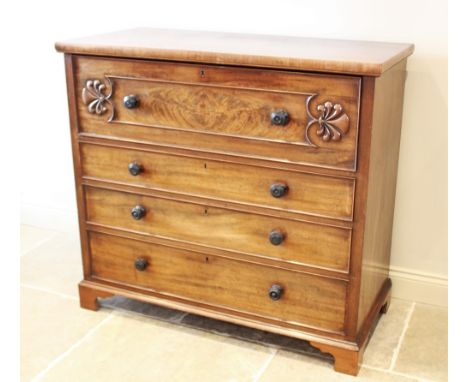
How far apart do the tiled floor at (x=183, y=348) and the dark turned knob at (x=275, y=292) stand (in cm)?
22

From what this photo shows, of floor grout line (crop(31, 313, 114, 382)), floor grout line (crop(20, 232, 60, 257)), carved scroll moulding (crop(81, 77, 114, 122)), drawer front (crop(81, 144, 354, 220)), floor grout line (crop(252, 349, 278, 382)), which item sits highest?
carved scroll moulding (crop(81, 77, 114, 122))

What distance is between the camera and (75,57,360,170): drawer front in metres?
1.78

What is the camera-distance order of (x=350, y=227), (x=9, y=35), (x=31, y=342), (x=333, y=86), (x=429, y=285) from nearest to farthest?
(x=9, y=35)
(x=333, y=86)
(x=350, y=227)
(x=31, y=342)
(x=429, y=285)

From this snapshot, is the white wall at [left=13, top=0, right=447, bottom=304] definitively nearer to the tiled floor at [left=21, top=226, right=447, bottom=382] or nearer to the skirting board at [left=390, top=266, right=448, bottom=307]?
the skirting board at [left=390, top=266, right=448, bottom=307]

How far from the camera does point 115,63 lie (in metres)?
2.00

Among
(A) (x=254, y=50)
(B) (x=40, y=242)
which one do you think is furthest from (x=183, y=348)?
(B) (x=40, y=242)

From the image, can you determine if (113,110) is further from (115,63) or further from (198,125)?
(198,125)

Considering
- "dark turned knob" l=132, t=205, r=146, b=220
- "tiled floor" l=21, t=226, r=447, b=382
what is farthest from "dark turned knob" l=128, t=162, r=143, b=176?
"tiled floor" l=21, t=226, r=447, b=382

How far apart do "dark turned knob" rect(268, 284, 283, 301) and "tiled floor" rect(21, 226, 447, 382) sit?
22 cm

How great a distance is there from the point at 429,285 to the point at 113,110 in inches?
51.1

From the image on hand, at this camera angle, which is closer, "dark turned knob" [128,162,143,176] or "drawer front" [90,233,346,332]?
"drawer front" [90,233,346,332]

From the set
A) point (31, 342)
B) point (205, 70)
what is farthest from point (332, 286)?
point (31, 342)

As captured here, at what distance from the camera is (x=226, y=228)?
2037 millimetres

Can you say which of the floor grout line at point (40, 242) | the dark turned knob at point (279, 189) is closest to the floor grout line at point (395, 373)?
the dark turned knob at point (279, 189)
